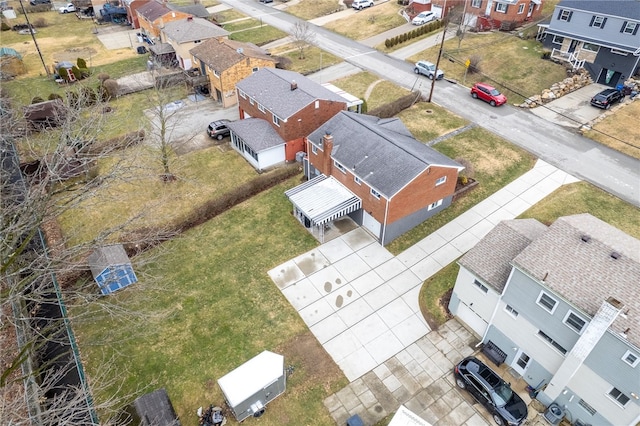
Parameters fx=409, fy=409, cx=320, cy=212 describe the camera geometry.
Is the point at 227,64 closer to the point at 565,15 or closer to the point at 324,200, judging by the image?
the point at 324,200

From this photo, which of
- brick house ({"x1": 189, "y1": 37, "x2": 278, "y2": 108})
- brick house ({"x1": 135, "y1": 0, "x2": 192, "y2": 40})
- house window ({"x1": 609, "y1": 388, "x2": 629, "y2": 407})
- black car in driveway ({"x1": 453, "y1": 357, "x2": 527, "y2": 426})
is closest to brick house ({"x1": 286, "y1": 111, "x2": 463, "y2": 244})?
black car in driveway ({"x1": 453, "y1": 357, "x2": 527, "y2": 426})

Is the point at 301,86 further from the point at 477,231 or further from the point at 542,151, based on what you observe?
the point at 542,151

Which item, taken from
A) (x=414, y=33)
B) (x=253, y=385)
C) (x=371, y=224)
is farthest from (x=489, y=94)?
(x=253, y=385)

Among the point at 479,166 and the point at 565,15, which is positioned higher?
the point at 565,15

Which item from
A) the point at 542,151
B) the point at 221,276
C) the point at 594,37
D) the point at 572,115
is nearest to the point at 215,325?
the point at 221,276

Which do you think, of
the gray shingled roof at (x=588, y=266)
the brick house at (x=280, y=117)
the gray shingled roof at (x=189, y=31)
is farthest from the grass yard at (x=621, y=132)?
the gray shingled roof at (x=189, y=31)

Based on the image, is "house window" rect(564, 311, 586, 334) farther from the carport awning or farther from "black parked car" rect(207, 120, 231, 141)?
"black parked car" rect(207, 120, 231, 141)
